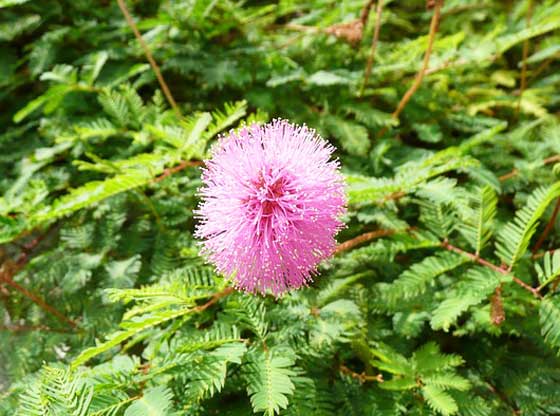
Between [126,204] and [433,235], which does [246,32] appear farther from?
[433,235]

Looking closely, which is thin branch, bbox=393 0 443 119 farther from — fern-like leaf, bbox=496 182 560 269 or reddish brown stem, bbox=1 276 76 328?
reddish brown stem, bbox=1 276 76 328

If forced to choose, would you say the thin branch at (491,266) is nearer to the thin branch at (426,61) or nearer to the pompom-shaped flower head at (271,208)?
the pompom-shaped flower head at (271,208)

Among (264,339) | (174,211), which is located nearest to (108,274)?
(174,211)

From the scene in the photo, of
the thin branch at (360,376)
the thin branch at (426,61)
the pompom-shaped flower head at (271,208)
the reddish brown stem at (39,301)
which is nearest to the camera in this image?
the pompom-shaped flower head at (271,208)

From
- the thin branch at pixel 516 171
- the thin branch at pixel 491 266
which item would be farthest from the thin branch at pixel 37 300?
the thin branch at pixel 516 171

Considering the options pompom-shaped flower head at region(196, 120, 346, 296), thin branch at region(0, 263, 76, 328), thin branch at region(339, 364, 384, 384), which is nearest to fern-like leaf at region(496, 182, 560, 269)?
thin branch at region(339, 364, 384, 384)

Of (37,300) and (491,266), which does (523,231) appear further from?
(37,300)
